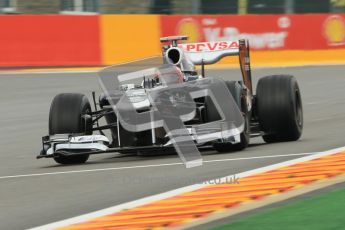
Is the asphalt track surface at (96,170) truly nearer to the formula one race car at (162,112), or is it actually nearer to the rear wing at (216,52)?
the formula one race car at (162,112)

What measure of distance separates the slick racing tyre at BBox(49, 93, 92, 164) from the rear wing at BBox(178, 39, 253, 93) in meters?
1.85

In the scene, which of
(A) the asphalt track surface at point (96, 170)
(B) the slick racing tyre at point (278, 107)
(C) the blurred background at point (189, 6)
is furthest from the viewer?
(C) the blurred background at point (189, 6)

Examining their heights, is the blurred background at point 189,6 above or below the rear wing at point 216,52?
below

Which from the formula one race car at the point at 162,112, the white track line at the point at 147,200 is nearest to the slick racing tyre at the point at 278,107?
the formula one race car at the point at 162,112

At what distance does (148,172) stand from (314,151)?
7.06ft

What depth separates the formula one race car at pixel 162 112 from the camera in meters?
10.7

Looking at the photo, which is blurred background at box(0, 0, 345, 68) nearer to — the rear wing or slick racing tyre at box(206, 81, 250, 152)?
the rear wing

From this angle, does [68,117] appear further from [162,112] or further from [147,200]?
[147,200]

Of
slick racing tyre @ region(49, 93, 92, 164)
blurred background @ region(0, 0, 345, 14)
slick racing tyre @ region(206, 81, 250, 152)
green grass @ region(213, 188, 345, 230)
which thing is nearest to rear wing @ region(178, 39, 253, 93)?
slick racing tyre @ region(206, 81, 250, 152)

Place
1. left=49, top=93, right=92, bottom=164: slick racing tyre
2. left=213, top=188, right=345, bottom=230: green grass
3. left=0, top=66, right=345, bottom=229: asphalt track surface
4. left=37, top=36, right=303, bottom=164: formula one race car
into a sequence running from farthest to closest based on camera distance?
1. left=49, top=93, right=92, bottom=164: slick racing tyre
2. left=37, top=36, right=303, bottom=164: formula one race car
3. left=0, top=66, right=345, bottom=229: asphalt track surface
4. left=213, top=188, right=345, bottom=230: green grass

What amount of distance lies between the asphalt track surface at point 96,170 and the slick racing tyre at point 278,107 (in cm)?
22

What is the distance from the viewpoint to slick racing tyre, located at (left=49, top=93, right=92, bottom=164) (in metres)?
11.1

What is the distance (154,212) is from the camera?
7.42 m

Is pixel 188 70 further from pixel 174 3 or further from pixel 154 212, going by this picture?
pixel 174 3
